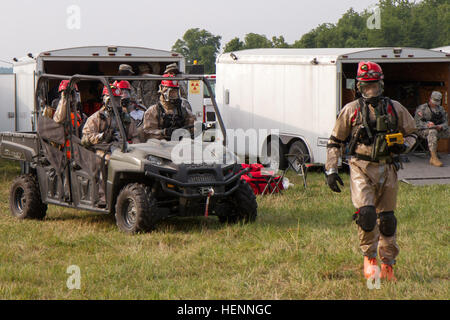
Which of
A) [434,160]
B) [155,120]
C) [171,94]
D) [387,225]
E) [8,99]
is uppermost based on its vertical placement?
[8,99]

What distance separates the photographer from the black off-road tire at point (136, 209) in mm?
9422

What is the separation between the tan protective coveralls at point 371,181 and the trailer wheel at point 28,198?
5.12 meters

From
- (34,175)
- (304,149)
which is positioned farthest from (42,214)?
(304,149)

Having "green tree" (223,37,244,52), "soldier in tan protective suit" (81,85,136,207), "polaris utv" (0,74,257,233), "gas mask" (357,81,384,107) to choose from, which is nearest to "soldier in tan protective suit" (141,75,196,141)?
"polaris utv" (0,74,257,233)

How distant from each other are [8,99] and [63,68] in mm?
1705

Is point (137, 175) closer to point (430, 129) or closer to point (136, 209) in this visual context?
point (136, 209)

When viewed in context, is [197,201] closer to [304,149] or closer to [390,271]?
[390,271]

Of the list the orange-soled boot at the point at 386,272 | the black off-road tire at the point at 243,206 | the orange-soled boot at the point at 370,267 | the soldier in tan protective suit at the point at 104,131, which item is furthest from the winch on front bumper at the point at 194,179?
the orange-soled boot at the point at 386,272

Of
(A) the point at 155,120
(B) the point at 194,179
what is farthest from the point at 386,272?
(A) the point at 155,120

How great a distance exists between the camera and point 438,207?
11492 millimetres

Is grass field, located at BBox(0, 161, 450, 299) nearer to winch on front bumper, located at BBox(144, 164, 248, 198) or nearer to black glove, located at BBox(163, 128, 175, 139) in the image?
winch on front bumper, located at BBox(144, 164, 248, 198)

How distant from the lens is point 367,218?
23.4 feet

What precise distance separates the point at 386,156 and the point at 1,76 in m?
12.8
